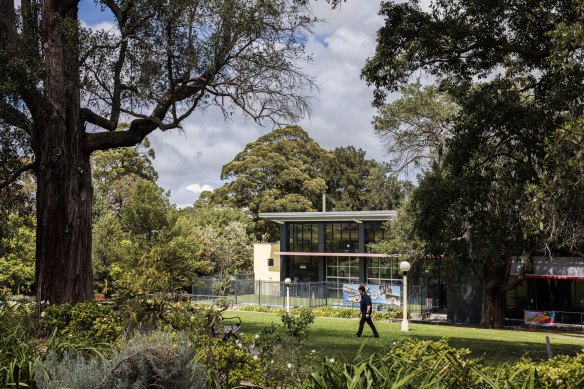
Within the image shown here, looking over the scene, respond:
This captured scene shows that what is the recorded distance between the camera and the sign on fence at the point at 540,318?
3112 cm

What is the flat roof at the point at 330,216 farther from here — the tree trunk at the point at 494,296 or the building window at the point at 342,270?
the tree trunk at the point at 494,296

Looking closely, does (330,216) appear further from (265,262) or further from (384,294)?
(384,294)

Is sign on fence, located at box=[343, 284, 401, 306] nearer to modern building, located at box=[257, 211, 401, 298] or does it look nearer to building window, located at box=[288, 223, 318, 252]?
modern building, located at box=[257, 211, 401, 298]

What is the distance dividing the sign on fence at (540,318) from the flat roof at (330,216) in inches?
484

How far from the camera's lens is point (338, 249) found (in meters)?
46.1

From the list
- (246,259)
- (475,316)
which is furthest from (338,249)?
(475,316)

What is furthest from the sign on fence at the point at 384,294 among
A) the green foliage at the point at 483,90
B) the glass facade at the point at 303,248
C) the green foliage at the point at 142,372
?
the green foliage at the point at 142,372

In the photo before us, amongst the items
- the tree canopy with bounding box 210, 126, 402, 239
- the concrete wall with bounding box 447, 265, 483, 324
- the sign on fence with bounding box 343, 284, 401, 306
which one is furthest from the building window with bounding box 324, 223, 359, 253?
the concrete wall with bounding box 447, 265, 483, 324

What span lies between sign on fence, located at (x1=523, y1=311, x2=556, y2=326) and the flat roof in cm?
1228

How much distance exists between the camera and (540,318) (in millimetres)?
31500

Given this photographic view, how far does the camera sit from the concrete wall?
32875 mm

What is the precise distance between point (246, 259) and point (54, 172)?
3839 cm

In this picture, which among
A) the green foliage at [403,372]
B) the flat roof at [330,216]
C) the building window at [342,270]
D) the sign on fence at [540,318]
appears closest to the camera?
the green foliage at [403,372]

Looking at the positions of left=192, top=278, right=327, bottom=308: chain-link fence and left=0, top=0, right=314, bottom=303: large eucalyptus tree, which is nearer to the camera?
left=0, top=0, right=314, bottom=303: large eucalyptus tree
